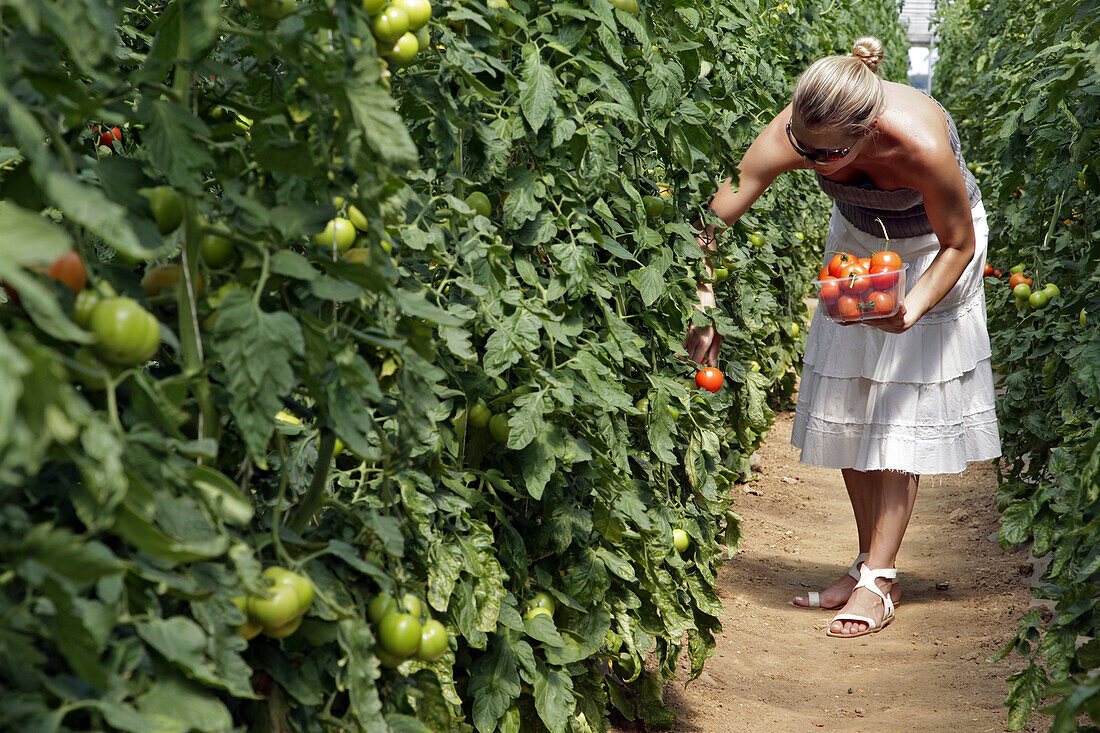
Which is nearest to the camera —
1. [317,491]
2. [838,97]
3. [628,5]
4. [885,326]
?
[317,491]

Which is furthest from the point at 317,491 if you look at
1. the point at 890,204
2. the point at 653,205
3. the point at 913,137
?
the point at 890,204

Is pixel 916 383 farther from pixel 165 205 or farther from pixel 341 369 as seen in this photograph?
pixel 165 205

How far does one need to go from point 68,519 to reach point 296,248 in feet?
2.67

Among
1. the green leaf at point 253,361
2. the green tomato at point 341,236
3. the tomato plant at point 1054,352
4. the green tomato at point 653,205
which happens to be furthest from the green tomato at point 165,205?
the green tomato at point 653,205

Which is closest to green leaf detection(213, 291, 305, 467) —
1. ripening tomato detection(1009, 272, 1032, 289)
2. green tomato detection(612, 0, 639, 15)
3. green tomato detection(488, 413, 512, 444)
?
green tomato detection(488, 413, 512, 444)

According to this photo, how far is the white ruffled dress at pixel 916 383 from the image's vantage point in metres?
3.17

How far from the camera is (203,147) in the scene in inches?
38.9

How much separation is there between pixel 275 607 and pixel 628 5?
146 cm

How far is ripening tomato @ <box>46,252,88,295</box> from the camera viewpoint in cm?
84

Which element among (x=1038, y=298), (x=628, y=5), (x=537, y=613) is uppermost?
(x=1038, y=298)

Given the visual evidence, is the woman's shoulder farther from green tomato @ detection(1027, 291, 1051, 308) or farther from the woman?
green tomato @ detection(1027, 291, 1051, 308)

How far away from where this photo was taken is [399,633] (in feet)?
3.85

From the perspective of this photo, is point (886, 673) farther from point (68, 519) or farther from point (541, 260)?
point (68, 519)

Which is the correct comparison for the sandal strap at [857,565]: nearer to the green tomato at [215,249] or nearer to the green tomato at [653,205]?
the green tomato at [653,205]
